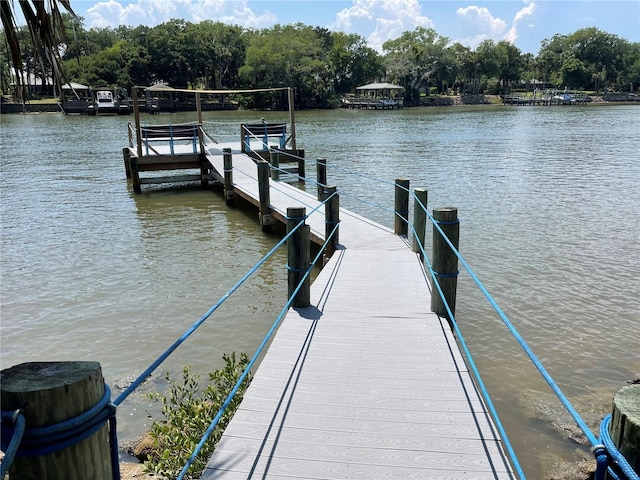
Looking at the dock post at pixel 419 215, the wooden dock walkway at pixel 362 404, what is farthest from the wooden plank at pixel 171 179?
the wooden dock walkway at pixel 362 404

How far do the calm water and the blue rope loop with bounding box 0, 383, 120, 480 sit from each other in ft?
14.2

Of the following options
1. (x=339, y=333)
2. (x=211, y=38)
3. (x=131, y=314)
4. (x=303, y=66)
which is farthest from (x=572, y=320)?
(x=211, y=38)

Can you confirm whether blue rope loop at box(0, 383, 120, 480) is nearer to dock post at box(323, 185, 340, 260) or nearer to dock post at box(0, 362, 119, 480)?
dock post at box(0, 362, 119, 480)

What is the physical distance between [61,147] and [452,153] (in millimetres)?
23641

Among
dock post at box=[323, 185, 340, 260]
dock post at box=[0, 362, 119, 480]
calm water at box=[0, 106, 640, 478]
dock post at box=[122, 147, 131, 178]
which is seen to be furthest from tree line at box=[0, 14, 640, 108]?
dock post at box=[0, 362, 119, 480]

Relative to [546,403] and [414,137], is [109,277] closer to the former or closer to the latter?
[546,403]

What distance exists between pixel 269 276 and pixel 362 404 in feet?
20.5

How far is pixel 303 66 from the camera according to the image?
89875mm

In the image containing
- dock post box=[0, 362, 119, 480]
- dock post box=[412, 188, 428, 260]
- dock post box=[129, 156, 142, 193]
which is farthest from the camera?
dock post box=[129, 156, 142, 193]

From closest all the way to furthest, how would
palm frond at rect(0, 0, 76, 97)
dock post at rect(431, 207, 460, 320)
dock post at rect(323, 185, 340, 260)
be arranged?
palm frond at rect(0, 0, 76, 97)
dock post at rect(431, 207, 460, 320)
dock post at rect(323, 185, 340, 260)

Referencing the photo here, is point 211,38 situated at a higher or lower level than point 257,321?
higher

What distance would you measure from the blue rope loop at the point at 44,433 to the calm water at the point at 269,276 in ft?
14.2

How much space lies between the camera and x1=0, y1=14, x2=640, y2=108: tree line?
88938mm

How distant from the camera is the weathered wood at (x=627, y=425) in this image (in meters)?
1.77
